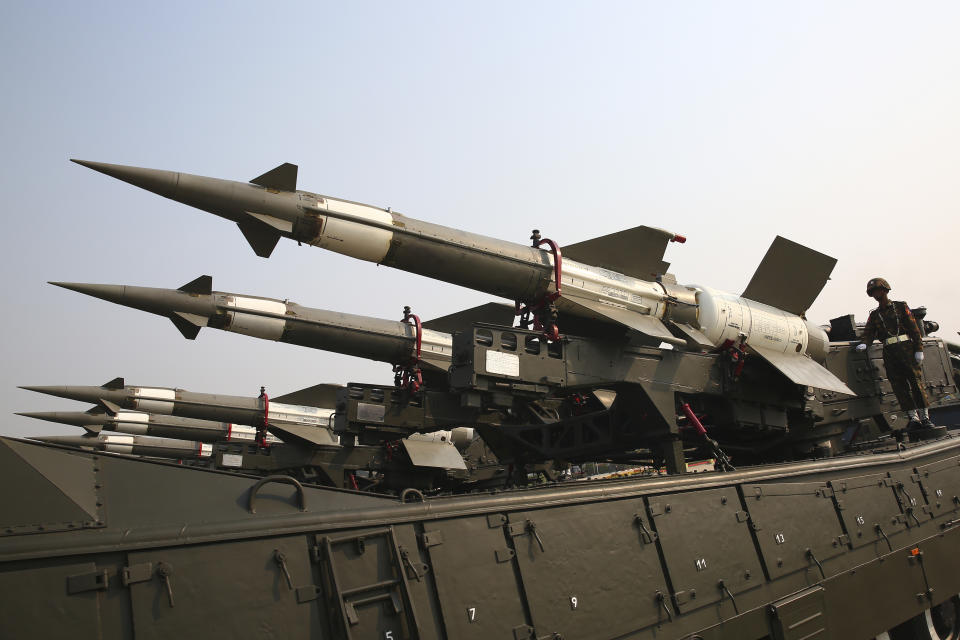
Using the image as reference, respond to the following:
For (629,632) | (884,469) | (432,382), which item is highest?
(432,382)

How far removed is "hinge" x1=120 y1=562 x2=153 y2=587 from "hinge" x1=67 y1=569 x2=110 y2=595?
61 millimetres

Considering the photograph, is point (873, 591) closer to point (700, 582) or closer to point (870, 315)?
point (700, 582)

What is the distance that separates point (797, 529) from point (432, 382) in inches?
306

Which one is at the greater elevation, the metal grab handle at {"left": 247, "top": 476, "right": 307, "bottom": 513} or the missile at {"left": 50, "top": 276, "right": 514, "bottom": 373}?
the missile at {"left": 50, "top": 276, "right": 514, "bottom": 373}

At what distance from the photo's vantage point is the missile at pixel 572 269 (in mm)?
7215

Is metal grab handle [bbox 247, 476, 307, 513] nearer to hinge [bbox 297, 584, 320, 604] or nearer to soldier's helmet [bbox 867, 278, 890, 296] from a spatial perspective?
hinge [bbox 297, 584, 320, 604]

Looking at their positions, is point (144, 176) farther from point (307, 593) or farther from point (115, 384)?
point (115, 384)

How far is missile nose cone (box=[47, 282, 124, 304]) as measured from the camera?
33.5 feet

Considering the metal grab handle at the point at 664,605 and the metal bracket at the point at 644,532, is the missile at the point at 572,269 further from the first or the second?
the metal grab handle at the point at 664,605

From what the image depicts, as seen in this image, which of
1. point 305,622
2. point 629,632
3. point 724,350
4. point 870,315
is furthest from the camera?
point 870,315

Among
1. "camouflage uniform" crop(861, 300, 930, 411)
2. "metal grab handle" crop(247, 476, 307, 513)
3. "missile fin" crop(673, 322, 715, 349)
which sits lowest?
"metal grab handle" crop(247, 476, 307, 513)

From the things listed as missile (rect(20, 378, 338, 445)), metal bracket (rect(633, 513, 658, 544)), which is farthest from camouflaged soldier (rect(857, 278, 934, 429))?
missile (rect(20, 378, 338, 445))

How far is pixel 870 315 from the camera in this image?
9109mm

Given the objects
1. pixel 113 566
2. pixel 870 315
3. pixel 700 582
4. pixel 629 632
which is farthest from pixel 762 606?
pixel 870 315
